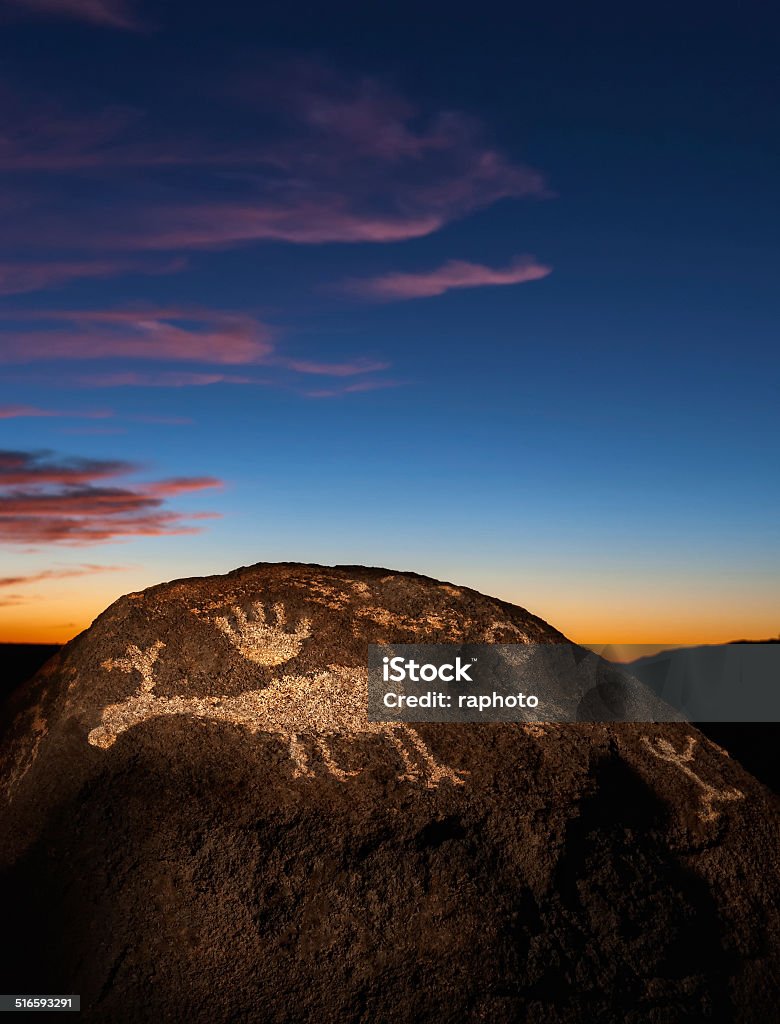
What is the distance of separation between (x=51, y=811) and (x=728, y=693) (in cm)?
756

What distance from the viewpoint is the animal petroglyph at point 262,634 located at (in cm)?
430

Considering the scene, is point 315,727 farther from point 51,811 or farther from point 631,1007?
point 631,1007

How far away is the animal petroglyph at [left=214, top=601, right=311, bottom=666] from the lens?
430cm

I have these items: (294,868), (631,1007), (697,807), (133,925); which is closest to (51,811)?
(133,925)

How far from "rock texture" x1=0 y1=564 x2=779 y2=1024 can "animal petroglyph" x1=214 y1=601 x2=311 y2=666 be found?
0.01m

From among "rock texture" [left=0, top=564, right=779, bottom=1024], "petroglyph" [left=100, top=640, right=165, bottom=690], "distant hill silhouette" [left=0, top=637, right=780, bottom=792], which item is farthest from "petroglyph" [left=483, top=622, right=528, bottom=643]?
"distant hill silhouette" [left=0, top=637, right=780, bottom=792]

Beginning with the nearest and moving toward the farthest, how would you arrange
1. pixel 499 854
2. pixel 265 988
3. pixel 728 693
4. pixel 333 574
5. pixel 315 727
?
pixel 265 988
pixel 499 854
pixel 315 727
pixel 333 574
pixel 728 693

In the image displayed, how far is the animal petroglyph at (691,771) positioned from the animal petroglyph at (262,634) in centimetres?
164

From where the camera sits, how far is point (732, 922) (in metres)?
4.02

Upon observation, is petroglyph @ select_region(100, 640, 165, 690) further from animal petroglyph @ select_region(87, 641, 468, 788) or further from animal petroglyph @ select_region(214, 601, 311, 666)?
animal petroglyph @ select_region(214, 601, 311, 666)

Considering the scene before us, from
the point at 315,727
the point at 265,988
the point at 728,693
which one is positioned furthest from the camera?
the point at 728,693

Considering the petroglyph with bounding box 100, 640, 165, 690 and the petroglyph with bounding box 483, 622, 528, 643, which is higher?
the petroglyph with bounding box 483, 622, 528, 643

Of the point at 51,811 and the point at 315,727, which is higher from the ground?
the point at 315,727

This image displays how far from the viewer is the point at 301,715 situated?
4.15 m
